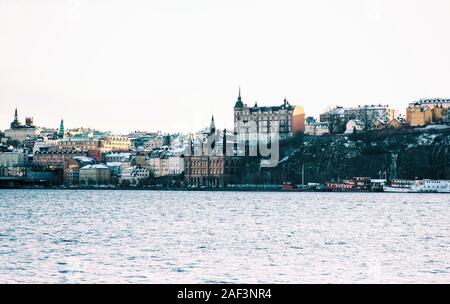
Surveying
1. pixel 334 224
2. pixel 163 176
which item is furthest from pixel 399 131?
pixel 334 224

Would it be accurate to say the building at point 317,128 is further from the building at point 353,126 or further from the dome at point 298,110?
the building at point 353,126

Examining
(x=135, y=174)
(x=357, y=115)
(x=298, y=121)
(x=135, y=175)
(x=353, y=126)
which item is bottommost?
(x=135, y=175)

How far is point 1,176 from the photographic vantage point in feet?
348

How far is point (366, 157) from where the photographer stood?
84312 millimetres

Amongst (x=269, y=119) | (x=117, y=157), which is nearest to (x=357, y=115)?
(x=269, y=119)

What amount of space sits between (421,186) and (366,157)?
341 inches

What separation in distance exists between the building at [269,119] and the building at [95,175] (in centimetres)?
1668

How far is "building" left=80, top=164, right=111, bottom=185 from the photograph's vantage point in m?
99.8

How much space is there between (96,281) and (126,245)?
6694mm

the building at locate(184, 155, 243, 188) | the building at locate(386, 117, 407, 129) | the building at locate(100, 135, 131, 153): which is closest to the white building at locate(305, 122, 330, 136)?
the building at locate(386, 117, 407, 129)

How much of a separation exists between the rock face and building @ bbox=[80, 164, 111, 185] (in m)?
18.9

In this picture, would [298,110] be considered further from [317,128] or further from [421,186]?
[421,186]

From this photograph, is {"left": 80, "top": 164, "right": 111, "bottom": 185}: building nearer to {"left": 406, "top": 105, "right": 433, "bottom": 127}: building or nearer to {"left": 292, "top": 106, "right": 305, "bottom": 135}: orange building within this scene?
{"left": 292, "top": 106, "right": 305, "bottom": 135}: orange building

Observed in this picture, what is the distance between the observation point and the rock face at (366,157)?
80.9 m
